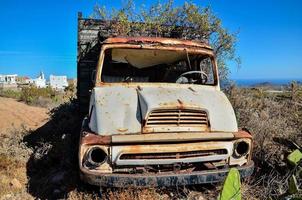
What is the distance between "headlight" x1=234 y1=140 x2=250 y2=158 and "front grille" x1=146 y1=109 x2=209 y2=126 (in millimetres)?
477

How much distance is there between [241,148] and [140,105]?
140 cm

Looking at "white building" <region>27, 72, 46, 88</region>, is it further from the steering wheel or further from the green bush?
the steering wheel

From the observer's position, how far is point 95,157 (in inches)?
172

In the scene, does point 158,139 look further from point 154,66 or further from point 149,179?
point 154,66

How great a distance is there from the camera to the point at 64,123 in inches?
335

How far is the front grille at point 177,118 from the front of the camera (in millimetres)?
4500

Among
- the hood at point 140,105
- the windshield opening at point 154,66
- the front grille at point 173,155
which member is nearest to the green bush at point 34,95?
the windshield opening at point 154,66

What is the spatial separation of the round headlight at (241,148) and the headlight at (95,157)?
163 centimetres

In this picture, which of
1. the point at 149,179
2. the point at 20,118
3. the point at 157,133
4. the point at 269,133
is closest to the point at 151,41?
the point at 157,133

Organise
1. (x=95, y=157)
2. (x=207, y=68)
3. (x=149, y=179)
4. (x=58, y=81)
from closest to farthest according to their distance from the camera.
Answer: (x=149, y=179) < (x=95, y=157) < (x=207, y=68) < (x=58, y=81)

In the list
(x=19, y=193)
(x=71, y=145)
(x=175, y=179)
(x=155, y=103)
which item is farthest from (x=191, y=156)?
(x=71, y=145)

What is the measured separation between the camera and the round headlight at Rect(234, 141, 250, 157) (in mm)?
4727

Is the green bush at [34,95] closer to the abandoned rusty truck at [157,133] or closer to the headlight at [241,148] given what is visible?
the abandoned rusty truck at [157,133]

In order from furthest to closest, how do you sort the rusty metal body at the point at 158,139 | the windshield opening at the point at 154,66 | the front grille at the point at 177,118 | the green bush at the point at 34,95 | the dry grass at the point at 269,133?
the green bush at the point at 34,95 < the windshield opening at the point at 154,66 < the dry grass at the point at 269,133 < the front grille at the point at 177,118 < the rusty metal body at the point at 158,139
